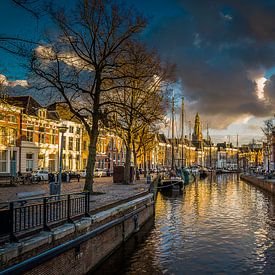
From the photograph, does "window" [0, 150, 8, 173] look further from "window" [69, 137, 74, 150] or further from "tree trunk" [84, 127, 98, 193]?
"tree trunk" [84, 127, 98, 193]

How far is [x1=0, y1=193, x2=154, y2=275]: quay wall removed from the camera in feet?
26.7

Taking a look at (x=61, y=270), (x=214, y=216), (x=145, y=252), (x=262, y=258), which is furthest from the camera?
(x=214, y=216)

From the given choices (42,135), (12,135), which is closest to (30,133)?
(42,135)

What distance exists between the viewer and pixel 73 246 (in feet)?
34.7

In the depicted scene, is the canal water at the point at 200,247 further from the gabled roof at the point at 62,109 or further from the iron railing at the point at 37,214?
the gabled roof at the point at 62,109

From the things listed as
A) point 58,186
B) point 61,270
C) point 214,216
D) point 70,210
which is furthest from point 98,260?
point 214,216

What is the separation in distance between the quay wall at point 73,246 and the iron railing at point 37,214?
0.89 feet

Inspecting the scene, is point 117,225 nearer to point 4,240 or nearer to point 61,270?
point 61,270

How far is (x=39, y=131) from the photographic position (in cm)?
5825

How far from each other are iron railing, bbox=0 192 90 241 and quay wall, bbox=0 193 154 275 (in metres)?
0.27

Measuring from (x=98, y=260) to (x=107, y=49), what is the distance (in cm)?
1511

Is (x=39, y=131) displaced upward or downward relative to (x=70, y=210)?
upward

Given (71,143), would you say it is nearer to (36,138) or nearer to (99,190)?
(36,138)

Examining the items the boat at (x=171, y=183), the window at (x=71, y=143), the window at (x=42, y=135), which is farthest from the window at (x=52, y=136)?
the boat at (x=171, y=183)
